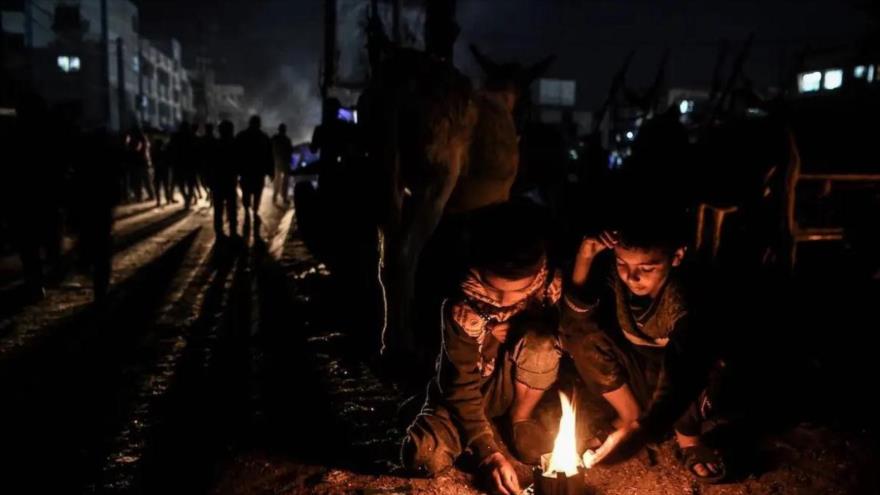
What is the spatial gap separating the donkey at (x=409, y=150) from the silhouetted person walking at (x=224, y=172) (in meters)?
5.60

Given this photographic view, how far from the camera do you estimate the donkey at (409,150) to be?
4.09m

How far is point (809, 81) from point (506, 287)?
29.2 m

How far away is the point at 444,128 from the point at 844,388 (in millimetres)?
3250

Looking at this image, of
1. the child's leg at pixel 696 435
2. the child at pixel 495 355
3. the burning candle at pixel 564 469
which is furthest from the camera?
the child's leg at pixel 696 435

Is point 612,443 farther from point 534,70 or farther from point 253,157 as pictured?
point 253,157

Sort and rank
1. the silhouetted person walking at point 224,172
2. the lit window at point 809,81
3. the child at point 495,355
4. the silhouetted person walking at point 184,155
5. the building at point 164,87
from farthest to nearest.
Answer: the building at point 164,87 → the lit window at point 809,81 → the silhouetted person walking at point 184,155 → the silhouetted person walking at point 224,172 → the child at point 495,355

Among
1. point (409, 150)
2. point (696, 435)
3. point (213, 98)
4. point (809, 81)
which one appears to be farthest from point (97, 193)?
point (213, 98)

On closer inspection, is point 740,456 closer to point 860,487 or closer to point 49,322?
point 860,487

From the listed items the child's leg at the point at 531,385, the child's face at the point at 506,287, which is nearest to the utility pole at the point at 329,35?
the child's leg at the point at 531,385

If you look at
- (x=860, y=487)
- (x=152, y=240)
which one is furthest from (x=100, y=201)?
(x=860, y=487)

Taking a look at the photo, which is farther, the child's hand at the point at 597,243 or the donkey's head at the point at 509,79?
the donkey's head at the point at 509,79

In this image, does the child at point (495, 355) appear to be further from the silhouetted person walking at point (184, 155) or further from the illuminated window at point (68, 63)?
the illuminated window at point (68, 63)

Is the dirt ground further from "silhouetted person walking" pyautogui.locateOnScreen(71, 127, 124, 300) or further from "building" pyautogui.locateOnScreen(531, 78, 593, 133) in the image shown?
"building" pyautogui.locateOnScreen(531, 78, 593, 133)

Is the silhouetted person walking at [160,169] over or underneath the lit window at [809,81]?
underneath
